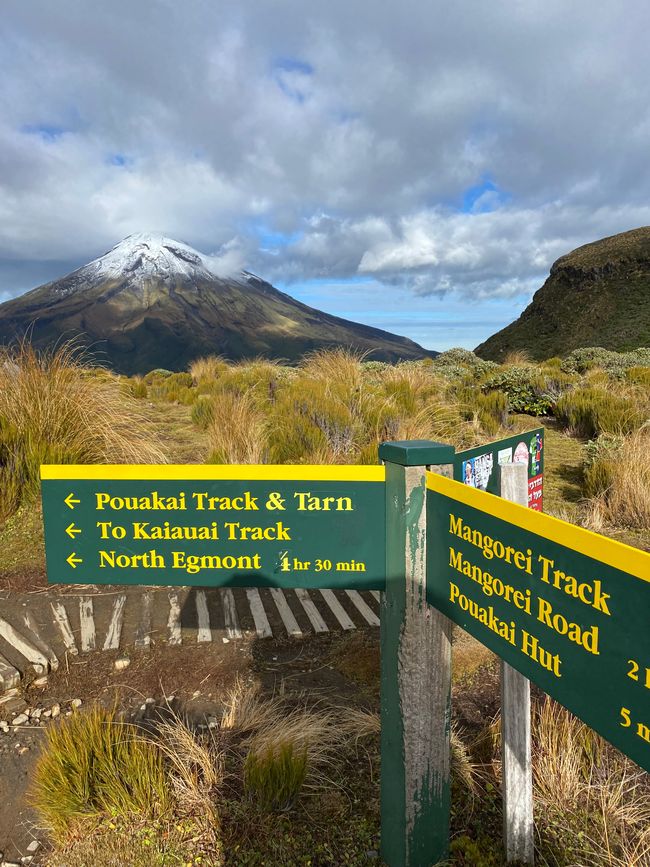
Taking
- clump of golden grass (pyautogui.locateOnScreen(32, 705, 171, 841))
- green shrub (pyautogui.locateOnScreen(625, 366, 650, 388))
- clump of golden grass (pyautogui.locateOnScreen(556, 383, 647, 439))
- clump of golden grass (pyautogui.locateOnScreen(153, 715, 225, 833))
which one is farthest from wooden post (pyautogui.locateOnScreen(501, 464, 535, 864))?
green shrub (pyautogui.locateOnScreen(625, 366, 650, 388))

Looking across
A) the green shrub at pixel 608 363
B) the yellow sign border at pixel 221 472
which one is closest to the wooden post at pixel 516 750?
the yellow sign border at pixel 221 472

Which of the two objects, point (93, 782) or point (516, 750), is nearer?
point (516, 750)

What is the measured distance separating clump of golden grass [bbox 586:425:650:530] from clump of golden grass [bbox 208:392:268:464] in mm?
3596

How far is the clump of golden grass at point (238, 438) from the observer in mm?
6539

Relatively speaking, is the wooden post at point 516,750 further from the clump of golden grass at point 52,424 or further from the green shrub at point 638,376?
the green shrub at point 638,376

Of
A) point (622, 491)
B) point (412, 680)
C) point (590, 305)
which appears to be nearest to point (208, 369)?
point (622, 491)

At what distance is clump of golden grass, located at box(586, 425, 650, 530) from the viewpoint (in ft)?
17.9

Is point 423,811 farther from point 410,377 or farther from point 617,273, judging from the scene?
point 617,273

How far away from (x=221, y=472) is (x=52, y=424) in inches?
176

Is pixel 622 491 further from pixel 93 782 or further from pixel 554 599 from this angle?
pixel 93 782

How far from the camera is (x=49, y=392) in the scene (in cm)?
572

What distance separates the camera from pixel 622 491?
559cm

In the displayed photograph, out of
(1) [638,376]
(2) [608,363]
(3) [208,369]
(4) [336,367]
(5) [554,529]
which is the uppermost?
(2) [608,363]

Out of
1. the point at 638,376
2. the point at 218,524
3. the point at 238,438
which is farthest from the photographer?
the point at 638,376
